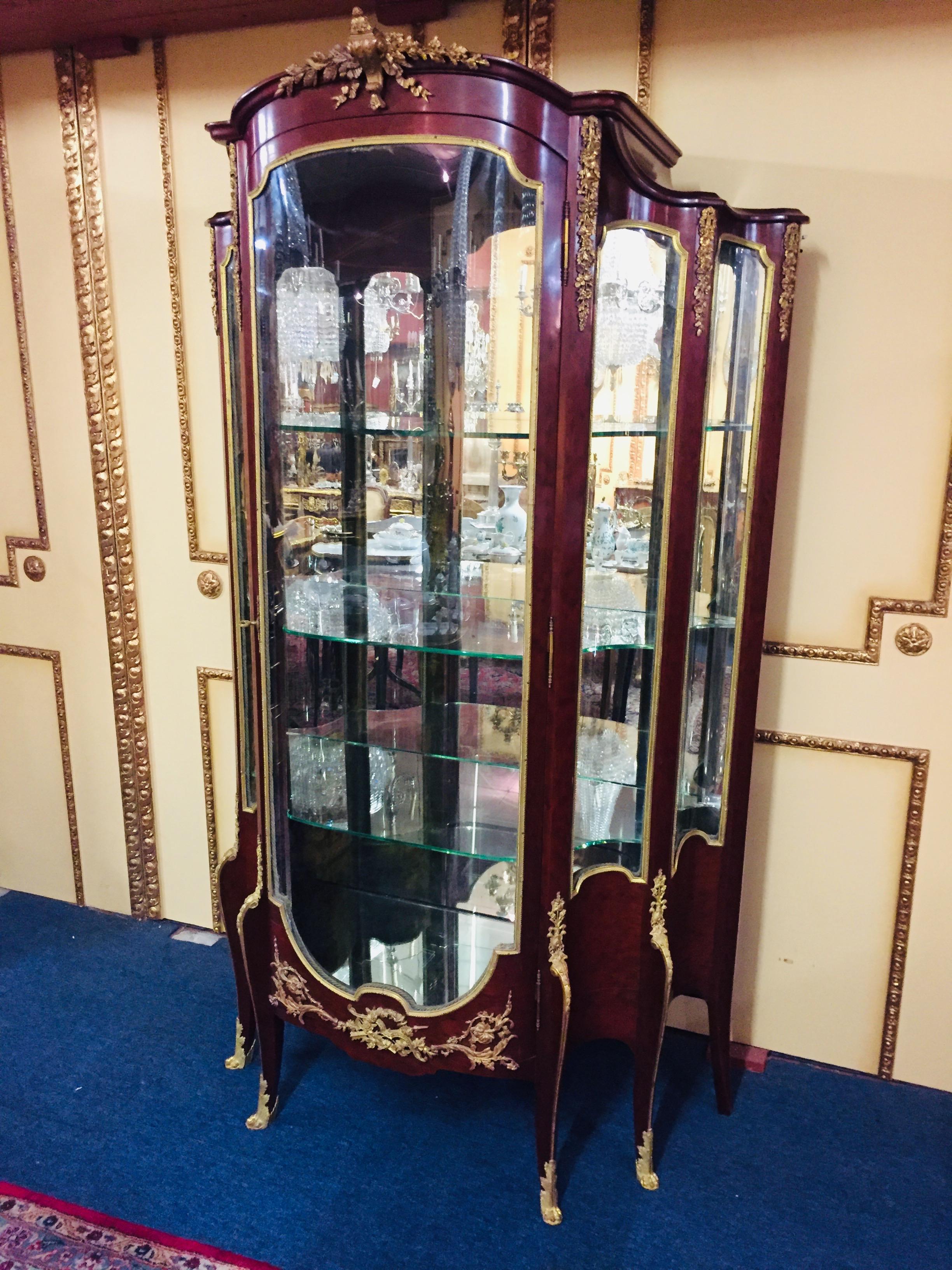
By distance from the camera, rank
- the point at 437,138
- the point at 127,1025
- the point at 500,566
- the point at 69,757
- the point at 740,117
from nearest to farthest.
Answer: the point at 437,138 → the point at 500,566 → the point at 740,117 → the point at 127,1025 → the point at 69,757

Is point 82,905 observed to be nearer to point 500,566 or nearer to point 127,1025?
point 127,1025

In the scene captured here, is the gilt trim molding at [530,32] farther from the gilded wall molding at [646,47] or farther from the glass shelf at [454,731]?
the glass shelf at [454,731]

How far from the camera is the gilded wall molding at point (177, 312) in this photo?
1.72 m

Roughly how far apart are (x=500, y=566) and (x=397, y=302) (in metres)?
0.45

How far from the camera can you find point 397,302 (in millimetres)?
1367

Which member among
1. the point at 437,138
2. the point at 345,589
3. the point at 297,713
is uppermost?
the point at 437,138

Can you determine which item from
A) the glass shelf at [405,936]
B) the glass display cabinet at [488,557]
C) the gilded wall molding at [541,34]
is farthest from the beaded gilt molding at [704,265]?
the glass shelf at [405,936]

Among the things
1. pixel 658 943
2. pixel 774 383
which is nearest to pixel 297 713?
pixel 658 943

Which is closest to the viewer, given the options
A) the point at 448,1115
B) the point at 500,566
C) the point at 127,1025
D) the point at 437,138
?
the point at 437,138

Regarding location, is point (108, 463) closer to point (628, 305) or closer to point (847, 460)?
point (628, 305)

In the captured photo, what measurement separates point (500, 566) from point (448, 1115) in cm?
100

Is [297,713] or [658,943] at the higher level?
[297,713]

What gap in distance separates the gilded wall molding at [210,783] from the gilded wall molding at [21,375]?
49 centimetres

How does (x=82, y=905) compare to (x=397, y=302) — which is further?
(x=82, y=905)
